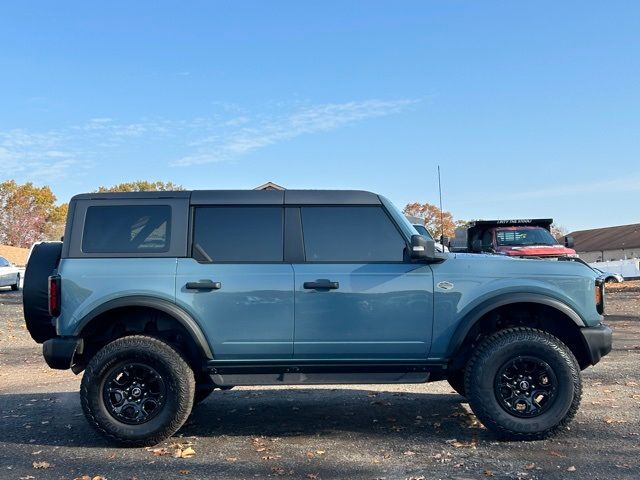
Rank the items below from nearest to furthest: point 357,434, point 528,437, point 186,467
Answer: point 186,467 < point 528,437 < point 357,434

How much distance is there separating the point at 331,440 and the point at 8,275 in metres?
22.9

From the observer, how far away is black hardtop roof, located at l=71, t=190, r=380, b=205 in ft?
17.9

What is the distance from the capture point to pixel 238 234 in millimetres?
5395

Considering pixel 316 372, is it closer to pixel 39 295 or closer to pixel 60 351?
pixel 60 351

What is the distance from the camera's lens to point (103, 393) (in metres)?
5.12

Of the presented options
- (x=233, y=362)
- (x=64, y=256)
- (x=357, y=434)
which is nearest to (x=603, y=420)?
(x=357, y=434)

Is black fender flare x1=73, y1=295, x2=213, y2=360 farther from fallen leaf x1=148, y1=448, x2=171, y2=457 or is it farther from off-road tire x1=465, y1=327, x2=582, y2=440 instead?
off-road tire x1=465, y1=327, x2=582, y2=440

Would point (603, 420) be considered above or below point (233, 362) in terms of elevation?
below

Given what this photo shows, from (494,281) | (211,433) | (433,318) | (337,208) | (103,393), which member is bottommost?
(211,433)

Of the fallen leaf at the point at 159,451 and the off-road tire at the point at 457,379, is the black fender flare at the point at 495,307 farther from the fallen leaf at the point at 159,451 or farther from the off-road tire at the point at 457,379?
the fallen leaf at the point at 159,451

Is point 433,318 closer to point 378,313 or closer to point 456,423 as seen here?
point 378,313

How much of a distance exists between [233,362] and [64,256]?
172 centimetres

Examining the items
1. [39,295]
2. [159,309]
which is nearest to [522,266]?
[159,309]

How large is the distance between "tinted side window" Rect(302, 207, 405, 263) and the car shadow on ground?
1.59 m
